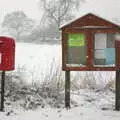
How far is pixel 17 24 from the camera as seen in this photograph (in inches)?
1108

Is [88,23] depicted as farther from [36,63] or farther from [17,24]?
[17,24]

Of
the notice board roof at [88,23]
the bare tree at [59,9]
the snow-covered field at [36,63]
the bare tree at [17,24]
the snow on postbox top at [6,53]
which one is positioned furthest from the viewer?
the bare tree at [17,24]

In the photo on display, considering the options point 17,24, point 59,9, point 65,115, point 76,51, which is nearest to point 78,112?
point 65,115

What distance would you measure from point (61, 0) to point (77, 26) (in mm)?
17781

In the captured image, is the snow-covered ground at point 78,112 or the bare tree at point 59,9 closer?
the snow-covered ground at point 78,112

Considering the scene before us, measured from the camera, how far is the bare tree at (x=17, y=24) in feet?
83.3

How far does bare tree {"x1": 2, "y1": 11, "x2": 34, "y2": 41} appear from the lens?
2538cm

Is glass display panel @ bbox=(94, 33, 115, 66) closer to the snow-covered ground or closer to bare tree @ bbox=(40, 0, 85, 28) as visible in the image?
the snow-covered ground

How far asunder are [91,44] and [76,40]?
0.26 meters

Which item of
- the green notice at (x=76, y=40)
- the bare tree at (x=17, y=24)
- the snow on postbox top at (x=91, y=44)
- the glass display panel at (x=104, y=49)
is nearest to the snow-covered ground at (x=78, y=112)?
the snow on postbox top at (x=91, y=44)

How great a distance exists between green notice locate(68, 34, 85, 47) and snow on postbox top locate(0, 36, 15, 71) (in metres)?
0.98

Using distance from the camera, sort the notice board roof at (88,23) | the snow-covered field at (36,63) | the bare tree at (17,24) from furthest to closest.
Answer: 1. the bare tree at (17,24)
2. the snow-covered field at (36,63)
3. the notice board roof at (88,23)

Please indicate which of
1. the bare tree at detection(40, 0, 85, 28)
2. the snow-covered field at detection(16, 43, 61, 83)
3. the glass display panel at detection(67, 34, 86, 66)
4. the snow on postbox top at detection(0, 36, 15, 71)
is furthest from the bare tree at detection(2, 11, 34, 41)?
the snow on postbox top at detection(0, 36, 15, 71)

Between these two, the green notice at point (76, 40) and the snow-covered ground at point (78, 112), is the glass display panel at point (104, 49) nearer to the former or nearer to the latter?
the green notice at point (76, 40)
